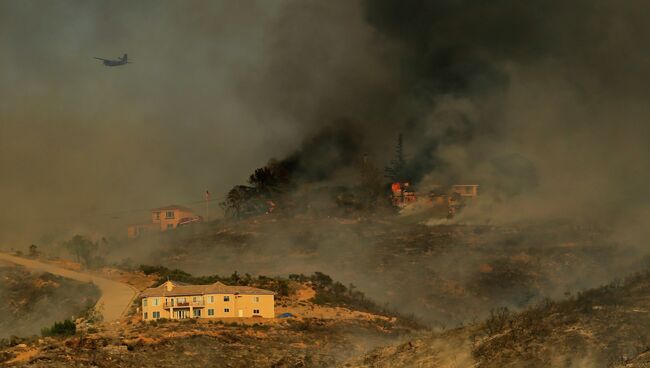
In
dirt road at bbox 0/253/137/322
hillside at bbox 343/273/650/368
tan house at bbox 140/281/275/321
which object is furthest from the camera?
dirt road at bbox 0/253/137/322

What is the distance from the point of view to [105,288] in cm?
9538

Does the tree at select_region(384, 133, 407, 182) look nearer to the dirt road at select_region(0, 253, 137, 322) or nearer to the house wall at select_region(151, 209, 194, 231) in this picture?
the house wall at select_region(151, 209, 194, 231)

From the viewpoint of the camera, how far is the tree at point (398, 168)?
148875 mm

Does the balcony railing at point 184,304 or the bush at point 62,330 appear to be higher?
the balcony railing at point 184,304

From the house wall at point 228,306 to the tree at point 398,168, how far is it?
70.5 meters

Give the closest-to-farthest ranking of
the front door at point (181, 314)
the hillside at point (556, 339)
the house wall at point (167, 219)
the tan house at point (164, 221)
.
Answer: the hillside at point (556, 339), the front door at point (181, 314), the tan house at point (164, 221), the house wall at point (167, 219)

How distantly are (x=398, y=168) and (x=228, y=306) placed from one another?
245 feet

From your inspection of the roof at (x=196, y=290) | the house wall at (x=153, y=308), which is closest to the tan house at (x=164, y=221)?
the roof at (x=196, y=290)

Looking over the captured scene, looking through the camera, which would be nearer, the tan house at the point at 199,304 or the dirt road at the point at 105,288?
the tan house at the point at 199,304

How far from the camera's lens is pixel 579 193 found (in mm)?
130500

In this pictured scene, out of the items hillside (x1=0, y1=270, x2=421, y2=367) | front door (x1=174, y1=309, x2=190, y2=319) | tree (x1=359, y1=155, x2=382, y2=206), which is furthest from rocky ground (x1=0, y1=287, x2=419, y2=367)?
tree (x1=359, y1=155, x2=382, y2=206)

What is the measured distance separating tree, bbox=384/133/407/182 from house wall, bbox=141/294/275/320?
70.5 metres

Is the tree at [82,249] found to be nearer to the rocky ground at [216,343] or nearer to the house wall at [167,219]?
the house wall at [167,219]

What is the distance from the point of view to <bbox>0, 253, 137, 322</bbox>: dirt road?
8275 centimetres
